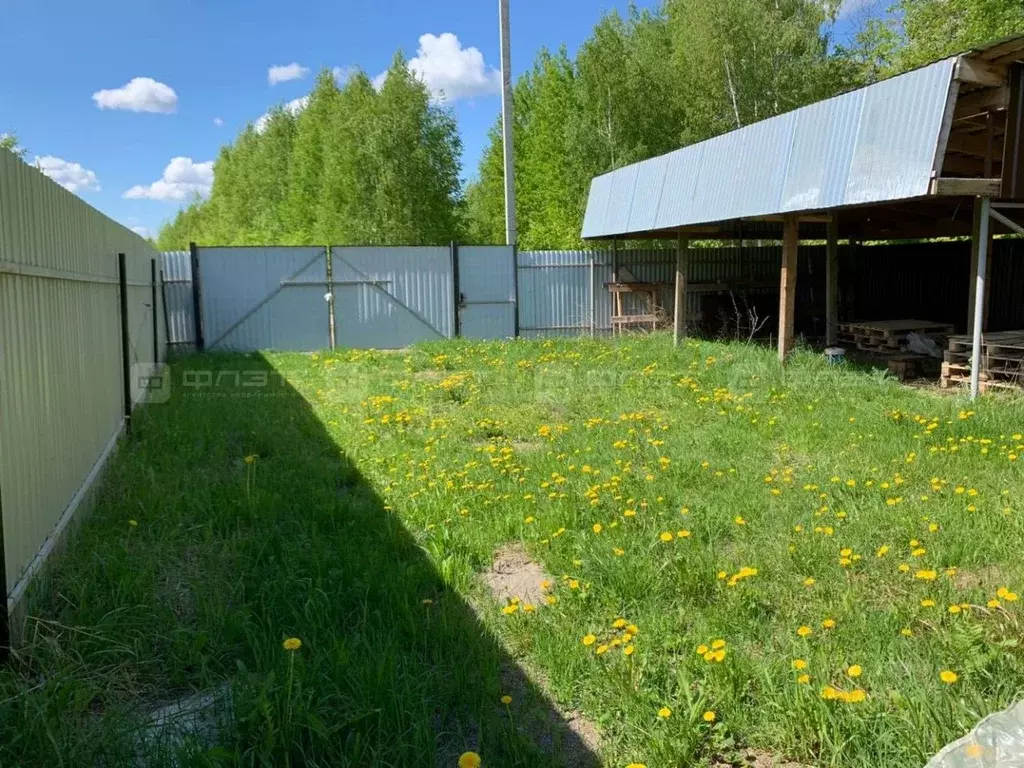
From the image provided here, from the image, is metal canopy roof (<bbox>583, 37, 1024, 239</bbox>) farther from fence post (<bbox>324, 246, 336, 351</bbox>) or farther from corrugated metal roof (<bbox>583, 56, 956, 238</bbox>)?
fence post (<bbox>324, 246, 336, 351</bbox>)

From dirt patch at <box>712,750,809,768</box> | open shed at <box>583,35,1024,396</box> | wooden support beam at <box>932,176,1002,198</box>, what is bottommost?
dirt patch at <box>712,750,809,768</box>

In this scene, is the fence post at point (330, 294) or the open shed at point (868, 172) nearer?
the open shed at point (868, 172)

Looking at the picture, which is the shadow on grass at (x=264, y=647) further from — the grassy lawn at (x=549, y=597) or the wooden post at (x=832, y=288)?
the wooden post at (x=832, y=288)

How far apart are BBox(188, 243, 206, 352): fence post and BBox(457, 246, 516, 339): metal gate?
511 centimetres

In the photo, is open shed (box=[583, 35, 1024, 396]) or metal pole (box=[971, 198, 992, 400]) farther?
metal pole (box=[971, 198, 992, 400])

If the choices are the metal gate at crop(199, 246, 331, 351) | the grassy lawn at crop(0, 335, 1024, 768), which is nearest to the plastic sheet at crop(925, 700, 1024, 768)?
the grassy lawn at crop(0, 335, 1024, 768)

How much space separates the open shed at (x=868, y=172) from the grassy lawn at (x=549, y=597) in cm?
273

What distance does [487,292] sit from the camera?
52.2 feet

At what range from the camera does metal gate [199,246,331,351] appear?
14773 mm

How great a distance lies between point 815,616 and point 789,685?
2.25ft

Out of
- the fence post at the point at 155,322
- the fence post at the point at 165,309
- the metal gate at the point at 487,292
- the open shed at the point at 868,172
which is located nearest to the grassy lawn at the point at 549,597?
the open shed at the point at 868,172

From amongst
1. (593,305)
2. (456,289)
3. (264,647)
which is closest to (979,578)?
(264,647)

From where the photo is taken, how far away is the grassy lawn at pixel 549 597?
257 centimetres

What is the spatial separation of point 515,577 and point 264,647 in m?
1.41
